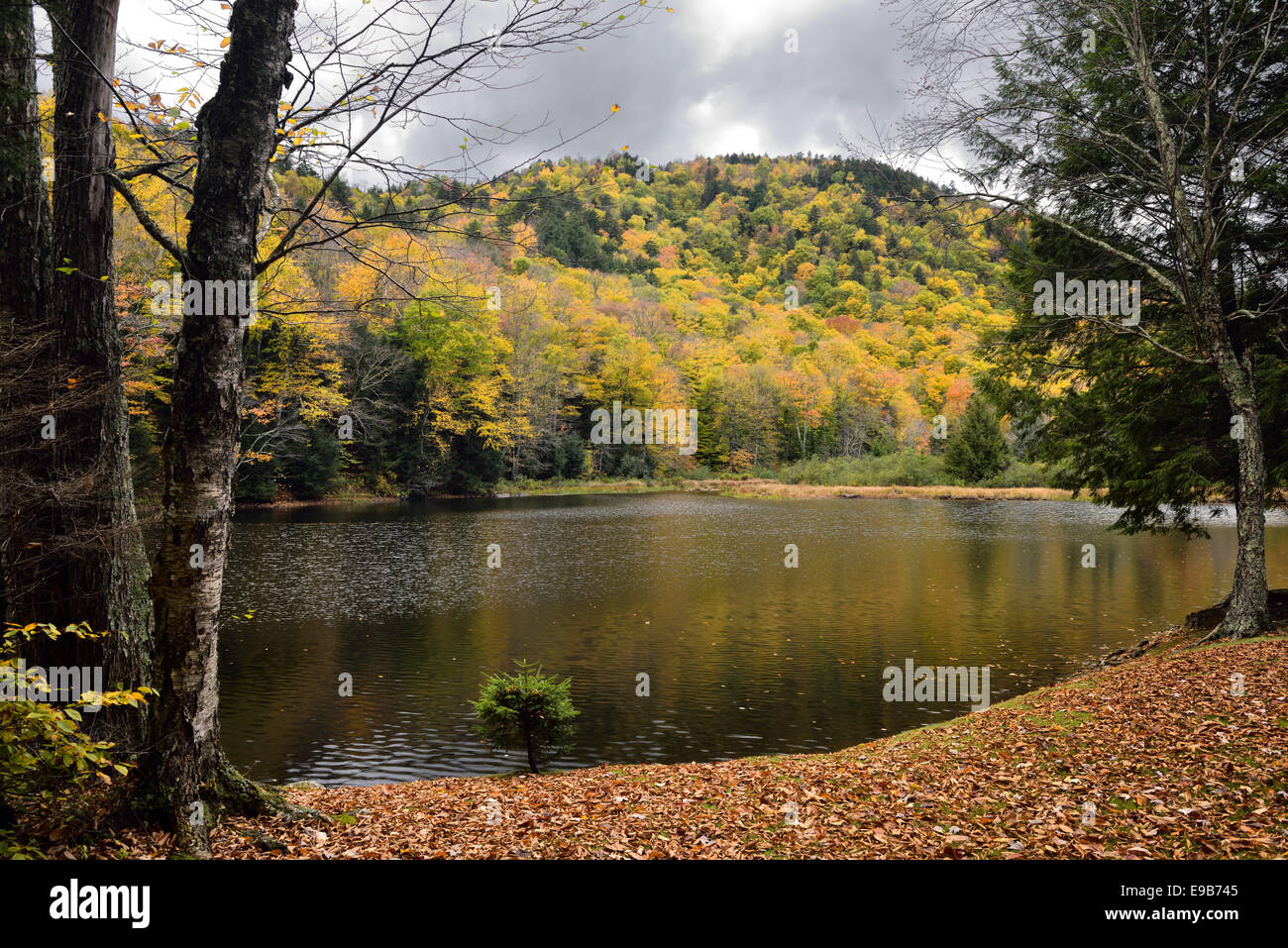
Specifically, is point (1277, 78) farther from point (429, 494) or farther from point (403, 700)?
point (429, 494)

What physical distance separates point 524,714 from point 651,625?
6.93m

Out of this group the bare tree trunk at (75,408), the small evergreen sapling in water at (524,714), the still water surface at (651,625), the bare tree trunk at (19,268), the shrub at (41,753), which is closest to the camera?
the shrub at (41,753)

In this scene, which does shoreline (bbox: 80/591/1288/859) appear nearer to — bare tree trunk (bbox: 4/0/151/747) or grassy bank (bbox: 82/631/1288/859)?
grassy bank (bbox: 82/631/1288/859)

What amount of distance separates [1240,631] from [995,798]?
6191 mm

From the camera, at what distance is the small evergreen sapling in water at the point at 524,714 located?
26.4 feet

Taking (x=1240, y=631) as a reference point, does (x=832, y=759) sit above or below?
below

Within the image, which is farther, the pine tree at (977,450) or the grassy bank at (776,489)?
the pine tree at (977,450)

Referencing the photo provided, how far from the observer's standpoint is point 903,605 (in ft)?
54.4

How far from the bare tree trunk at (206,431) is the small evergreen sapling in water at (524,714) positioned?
152 inches

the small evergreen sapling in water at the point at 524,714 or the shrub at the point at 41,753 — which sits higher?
the shrub at the point at 41,753

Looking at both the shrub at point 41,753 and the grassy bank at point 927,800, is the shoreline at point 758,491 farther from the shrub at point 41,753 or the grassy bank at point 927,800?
the shrub at point 41,753

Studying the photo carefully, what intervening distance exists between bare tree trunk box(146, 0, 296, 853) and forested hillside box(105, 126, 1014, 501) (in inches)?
20.8

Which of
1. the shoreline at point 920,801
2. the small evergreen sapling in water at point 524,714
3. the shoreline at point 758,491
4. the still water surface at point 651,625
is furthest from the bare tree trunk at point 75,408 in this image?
the shoreline at point 758,491
